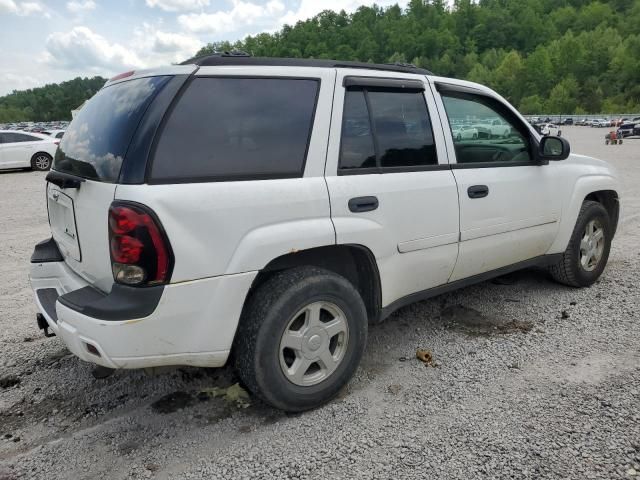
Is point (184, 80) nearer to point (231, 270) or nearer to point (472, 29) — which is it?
point (231, 270)

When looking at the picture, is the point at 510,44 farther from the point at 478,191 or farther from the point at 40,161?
the point at 478,191

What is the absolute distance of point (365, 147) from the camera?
2979mm

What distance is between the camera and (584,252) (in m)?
4.55

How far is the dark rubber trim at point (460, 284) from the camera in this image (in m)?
3.21

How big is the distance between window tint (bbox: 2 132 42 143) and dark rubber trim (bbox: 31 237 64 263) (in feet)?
52.3

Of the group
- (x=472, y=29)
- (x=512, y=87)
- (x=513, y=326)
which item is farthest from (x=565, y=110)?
(x=513, y=326)

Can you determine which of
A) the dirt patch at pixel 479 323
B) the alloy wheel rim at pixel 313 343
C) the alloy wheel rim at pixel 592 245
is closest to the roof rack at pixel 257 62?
the alloy wheel rim at pixel 313 343

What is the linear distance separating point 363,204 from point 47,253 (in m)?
1.94

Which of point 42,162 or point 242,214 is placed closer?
point 242,214

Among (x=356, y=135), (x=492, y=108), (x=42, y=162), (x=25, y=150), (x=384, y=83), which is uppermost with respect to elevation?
(x=384, y=83)

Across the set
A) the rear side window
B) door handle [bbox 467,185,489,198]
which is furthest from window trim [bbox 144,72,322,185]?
door handle [bbox 467,185,489,198]

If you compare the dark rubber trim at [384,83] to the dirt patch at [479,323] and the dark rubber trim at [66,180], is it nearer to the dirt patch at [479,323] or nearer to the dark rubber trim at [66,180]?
the dark rubber trim at [66,180]

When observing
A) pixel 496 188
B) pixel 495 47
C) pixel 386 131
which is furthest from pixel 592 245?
pixel 495 47

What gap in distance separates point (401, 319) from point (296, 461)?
186 cm
